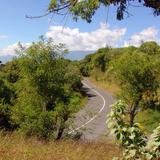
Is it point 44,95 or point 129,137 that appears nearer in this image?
point 129,137

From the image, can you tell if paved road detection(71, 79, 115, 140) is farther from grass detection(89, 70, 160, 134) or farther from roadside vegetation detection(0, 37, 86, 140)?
grass detection(89, 70, 160, 134)

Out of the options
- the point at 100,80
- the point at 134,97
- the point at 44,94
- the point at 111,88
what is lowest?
the point at 111,88

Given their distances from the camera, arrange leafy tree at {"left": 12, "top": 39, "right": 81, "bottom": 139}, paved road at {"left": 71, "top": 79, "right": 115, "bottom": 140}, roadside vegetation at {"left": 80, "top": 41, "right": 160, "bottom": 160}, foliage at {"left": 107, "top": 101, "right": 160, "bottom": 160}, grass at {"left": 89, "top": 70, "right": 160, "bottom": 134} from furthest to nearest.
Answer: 1. grass at {"left": 89, "top": 70, "right": 160, "bottom": 134}
2. paved road at {"left": 71, "top": 79, "right": 115, "bottom": 140}
3. leafy tree at {"left": 12, "top": 39, "right": 81, "bottom": 139}
4. roadside vegetation at {"left": 80, "top": 41, "right": 160, "bottom": 160}
5. foliage at {"left": 107, "top": 101, "right": 160, "bottom": 160}

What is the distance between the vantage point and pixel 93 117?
4153 cm

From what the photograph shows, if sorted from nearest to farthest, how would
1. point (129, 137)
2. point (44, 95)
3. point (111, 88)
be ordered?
point (129, 137) → point (44, 95) → point (111, 88)

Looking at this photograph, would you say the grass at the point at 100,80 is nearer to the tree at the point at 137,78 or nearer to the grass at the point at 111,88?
the grass at the point at 111,88

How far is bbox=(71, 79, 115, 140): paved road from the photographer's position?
22.0 m

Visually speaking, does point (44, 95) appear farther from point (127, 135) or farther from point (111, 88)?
point (111, 88)

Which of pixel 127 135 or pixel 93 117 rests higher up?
pixel 127 135

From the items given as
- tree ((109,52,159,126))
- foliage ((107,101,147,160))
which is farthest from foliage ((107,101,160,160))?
tree ((109,52,159,126))

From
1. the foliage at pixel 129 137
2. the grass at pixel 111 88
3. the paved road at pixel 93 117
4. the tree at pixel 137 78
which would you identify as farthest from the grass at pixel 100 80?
the foliage at pixel 129 137

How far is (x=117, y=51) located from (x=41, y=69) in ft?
214

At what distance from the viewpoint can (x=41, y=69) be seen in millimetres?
20641

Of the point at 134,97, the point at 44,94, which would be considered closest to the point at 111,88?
the point at 134,97
